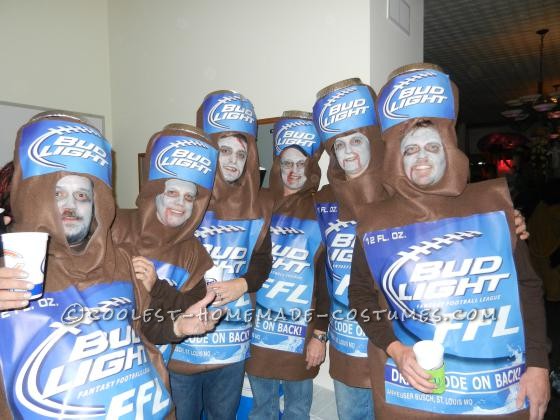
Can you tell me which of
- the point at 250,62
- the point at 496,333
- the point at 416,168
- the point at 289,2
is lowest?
the point at 496,333

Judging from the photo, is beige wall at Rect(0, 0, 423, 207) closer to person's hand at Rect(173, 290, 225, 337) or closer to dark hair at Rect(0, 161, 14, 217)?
person's hand at Rect(173, 290, 225, 337)

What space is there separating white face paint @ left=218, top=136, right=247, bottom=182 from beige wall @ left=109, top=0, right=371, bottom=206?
3.23 ft

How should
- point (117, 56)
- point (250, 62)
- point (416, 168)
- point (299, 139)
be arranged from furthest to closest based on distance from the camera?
1. point (117, 56)
2. point (250, 62)
3. point (299, 139)
4. point (416, 168)

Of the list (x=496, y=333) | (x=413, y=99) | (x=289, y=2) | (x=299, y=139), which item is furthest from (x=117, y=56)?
(x=496, y=333)

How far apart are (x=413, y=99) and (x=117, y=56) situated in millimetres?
4011

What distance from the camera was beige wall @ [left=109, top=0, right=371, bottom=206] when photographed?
2977 mm

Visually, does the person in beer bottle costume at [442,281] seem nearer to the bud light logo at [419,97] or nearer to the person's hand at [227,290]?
the bud light logo at [419,97]

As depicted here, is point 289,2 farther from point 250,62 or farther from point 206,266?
point 206,266

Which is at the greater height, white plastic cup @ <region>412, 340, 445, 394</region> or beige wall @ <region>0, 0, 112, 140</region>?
Answer: beige wall @ <region>0, 0, 112, 140</region>

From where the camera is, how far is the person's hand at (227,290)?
2.12 m

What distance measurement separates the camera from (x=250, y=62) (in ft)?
11.4

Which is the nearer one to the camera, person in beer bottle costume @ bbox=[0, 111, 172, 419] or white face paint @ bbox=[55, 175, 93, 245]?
person in beer bottle costume @ bbox=[0, 111, 172, 419]

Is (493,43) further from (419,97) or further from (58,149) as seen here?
(58,149)

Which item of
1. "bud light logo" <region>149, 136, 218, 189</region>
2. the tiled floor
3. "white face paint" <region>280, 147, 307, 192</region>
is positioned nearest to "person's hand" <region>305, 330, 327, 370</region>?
"white face paint" <region>280, 147, 307, 192</region>
